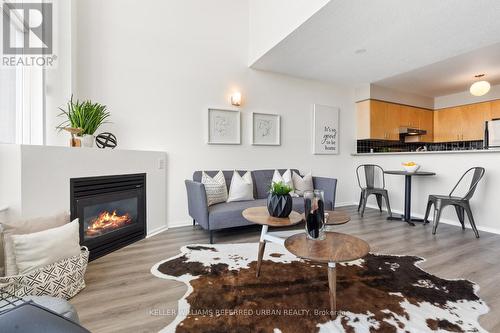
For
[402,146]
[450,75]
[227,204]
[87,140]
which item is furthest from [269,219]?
[402,146]

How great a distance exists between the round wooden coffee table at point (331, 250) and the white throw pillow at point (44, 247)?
1.57 meters

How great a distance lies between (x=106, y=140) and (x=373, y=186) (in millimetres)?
4568

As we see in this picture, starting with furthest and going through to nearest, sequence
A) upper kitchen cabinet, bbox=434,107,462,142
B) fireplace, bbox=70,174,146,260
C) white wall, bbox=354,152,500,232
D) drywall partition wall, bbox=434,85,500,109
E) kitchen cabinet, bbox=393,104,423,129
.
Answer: upper kitchen cabinet, bbox=434,107,462,142 < kitchen cabinet, bbox=393,104,423,129 < drywall partition wall, bbox=434,85,500,109 < white wall, bbox=354,152,500,232 < fireplace, bbox=70,174,146,260

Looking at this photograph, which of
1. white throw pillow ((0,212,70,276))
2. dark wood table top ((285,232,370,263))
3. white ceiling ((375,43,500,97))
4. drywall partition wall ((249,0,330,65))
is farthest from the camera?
white ceiling ((375,43,500,97))

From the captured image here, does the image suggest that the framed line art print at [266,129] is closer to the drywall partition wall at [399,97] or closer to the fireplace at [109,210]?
the fireplace at [109,210]

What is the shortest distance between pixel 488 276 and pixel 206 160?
3442 mm

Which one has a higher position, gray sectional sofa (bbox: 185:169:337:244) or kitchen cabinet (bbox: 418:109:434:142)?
kitchen cabinet (bbox: 418:109:434:142)

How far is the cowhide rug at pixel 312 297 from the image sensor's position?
4.76 ft

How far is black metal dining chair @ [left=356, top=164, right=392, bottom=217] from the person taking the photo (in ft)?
13.7

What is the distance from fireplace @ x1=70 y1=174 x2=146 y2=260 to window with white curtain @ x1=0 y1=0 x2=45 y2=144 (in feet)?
2.35

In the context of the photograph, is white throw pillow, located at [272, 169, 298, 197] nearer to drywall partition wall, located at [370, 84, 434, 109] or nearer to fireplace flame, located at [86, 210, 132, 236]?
fireplace flame, located at [86, 210, 132, 236]

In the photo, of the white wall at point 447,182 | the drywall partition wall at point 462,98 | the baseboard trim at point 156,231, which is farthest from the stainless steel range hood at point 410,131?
the baseboard trim at point 156,231

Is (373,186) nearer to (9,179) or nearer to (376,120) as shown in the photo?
(376,120)

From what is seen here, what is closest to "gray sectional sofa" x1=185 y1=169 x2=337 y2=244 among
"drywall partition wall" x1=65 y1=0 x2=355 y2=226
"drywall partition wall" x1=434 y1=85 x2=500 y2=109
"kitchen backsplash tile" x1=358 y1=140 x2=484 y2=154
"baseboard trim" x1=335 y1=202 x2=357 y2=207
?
"drywall partition wall" x1=65 y1=0 x2=355 y2=226
